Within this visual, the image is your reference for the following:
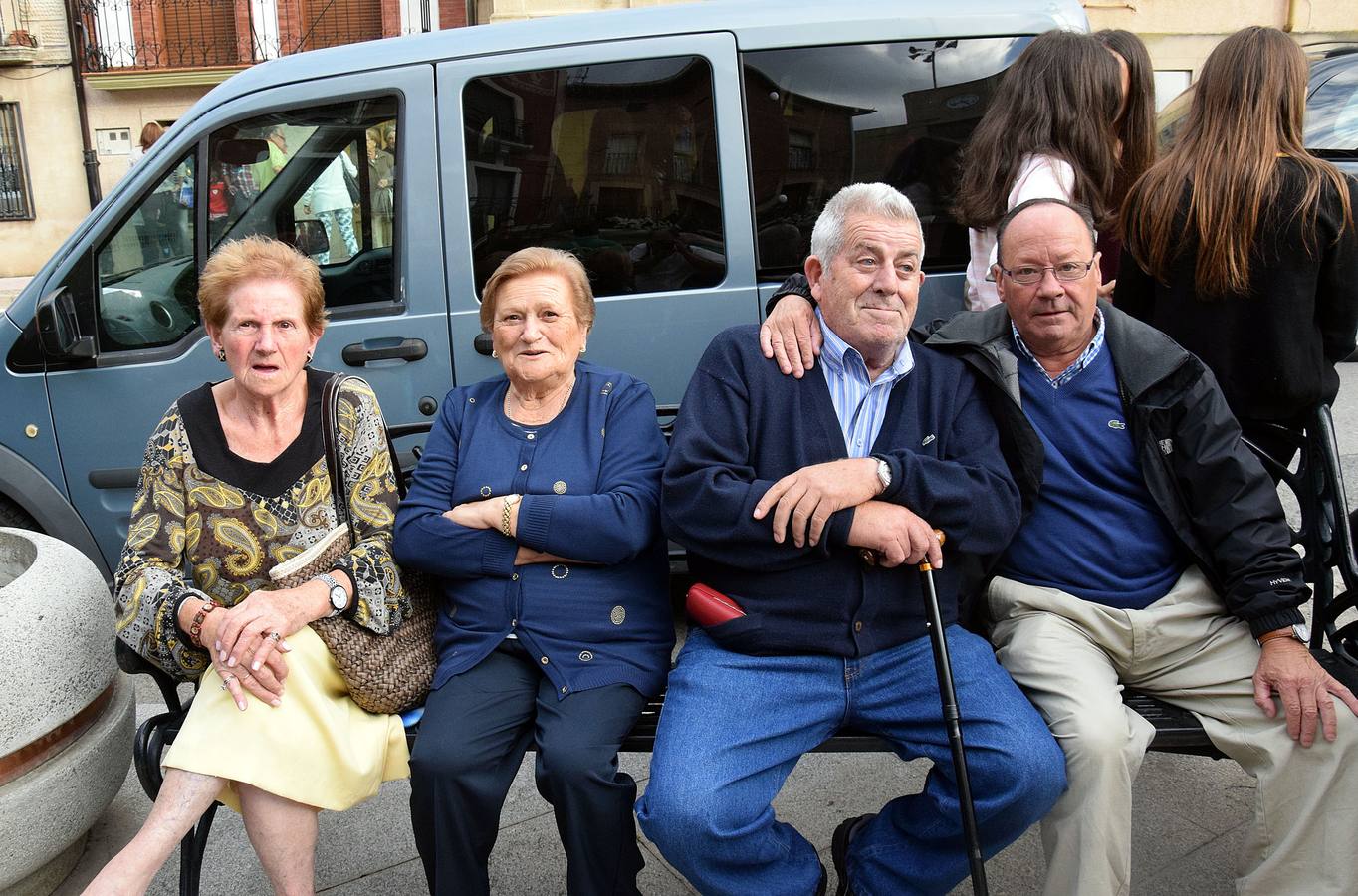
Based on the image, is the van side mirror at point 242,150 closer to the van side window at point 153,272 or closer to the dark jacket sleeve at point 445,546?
the van side window at point 153,272

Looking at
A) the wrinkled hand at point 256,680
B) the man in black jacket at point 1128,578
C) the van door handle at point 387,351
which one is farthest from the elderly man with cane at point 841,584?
the van door handle at point 387,351

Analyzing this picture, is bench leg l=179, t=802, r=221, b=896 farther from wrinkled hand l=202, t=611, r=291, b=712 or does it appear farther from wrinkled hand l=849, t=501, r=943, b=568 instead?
wrinkled hand l=849, t=501, r=943, b=568

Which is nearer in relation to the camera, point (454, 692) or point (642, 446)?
point (454, 692)

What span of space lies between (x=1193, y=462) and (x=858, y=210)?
3.07 feet

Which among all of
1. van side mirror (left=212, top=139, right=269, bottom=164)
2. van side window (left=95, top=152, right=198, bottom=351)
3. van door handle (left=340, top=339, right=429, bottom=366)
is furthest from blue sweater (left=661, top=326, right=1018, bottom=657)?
van side window (left=95, top=152, right=198, bottom=351)

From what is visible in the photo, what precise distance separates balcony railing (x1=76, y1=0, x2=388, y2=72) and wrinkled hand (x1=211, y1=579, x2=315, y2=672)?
56.9 ft

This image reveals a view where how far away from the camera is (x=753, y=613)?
94.4 inches

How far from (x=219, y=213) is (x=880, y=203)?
2623mm

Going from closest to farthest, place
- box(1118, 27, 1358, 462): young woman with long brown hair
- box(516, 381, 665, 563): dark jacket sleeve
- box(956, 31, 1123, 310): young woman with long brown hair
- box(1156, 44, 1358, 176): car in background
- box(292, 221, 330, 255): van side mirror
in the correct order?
box(516, 381, 665, 563): dark jacket sleeve, box(1118, 27, 1358, 462): young woman with long brown hair, box(956, 31, 1123, 310): young woman with long brown hair, box(292, 221, 330, 255): van side mirror, box(1156, 44, 1358, 176): car in background

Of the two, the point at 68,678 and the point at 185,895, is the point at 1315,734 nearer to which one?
the point at 185,895

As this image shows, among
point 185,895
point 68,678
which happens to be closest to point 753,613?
point 185,895

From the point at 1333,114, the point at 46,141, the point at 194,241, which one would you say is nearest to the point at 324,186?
the point at 194,241

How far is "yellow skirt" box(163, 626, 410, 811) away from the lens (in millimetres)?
2195

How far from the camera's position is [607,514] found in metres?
2.43
